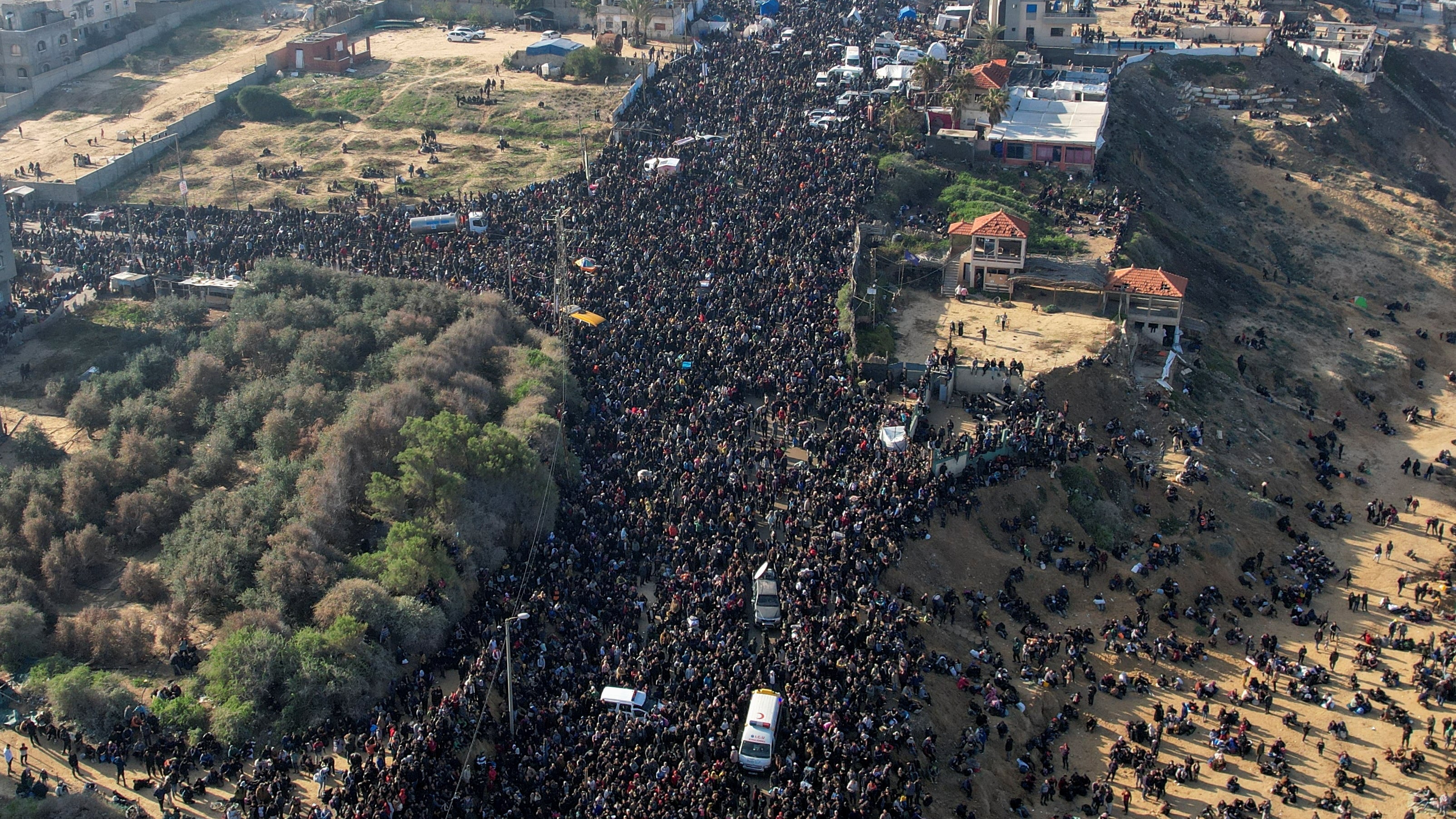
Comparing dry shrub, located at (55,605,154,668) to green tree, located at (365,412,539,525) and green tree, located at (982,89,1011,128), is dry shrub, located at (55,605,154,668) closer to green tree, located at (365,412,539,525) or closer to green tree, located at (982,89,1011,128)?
green tree, located at (365,412,539,525)

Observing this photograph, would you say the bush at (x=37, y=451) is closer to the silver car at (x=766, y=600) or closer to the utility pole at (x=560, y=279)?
the utility pole at (x=560, y=279)

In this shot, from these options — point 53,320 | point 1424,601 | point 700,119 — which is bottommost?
point 1424,601

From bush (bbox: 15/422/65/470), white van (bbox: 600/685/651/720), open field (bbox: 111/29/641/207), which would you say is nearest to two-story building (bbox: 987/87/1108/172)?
open field (bbox: 111/29/641/207)

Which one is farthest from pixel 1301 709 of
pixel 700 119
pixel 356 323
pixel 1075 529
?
pixel 700 119

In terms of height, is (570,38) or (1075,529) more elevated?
(570,38)

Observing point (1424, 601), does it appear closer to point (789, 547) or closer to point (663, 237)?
point (789, 547)

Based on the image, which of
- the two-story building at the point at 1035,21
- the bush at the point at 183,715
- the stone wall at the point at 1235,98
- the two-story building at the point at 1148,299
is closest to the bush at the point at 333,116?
the two-story building at the point at 1035,21
